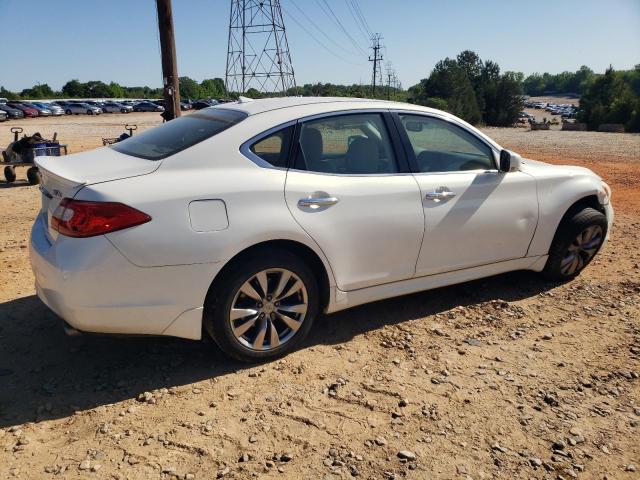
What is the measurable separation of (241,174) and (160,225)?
0.59m

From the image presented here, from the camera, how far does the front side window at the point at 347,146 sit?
3508mm

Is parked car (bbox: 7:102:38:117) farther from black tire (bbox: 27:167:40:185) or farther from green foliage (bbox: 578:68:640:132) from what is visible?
green foliage (bbox: 578:68:640:132)

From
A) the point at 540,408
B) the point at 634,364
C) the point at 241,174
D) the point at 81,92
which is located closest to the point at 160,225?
the point at 241,174

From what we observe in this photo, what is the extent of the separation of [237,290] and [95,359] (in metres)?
1.11

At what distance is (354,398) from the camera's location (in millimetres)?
3062

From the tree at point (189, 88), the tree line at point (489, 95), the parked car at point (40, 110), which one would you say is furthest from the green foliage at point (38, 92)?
the parked car at point (40, 110)

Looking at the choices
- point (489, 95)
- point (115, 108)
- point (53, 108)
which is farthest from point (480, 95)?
point (53, 108)

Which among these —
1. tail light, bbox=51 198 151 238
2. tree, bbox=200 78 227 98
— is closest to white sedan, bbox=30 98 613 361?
tail light, bbox=51 198 151 238

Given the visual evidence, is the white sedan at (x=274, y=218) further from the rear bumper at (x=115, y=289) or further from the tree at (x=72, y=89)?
the tree at (x=72, y=89)

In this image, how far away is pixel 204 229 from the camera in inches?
117

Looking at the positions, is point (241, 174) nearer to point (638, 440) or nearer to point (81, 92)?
point (638, 440)

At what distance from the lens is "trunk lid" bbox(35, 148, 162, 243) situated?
297cm

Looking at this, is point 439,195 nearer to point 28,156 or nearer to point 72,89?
point 28,156

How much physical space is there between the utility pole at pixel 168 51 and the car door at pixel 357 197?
7269 mm
